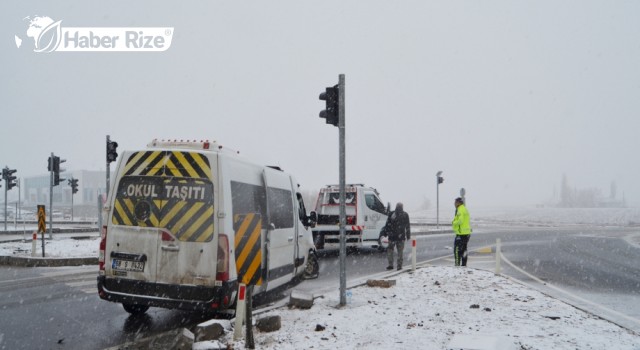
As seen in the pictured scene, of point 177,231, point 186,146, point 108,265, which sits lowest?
point 108,265

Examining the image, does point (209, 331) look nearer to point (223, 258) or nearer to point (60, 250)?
point (223, 258)

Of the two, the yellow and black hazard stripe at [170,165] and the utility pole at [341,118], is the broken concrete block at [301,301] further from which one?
the yellow and black hazard stripe at [170,165]

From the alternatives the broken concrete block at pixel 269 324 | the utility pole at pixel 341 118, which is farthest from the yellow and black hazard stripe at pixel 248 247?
the utility pole at pixel 341 118

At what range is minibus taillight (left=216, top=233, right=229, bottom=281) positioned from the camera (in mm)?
6098

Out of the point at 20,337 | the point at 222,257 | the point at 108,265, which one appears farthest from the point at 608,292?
the point at 20,337

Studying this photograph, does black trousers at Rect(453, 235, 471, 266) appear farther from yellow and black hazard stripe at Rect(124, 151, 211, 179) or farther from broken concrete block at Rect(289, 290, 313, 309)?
yellow and black hazard stripe at Rect(124, 151, 211, 179)

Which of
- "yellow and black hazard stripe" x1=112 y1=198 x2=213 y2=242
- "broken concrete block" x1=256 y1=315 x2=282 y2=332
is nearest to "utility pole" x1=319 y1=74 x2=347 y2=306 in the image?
"broken concrete block" x1=256 y1=315 x2=282 y2=332

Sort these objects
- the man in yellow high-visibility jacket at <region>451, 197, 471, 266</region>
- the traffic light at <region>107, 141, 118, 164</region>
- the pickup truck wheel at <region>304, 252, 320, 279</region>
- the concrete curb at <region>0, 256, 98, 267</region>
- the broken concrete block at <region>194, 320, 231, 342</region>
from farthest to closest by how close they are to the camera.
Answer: the traffic light at <region>107, 141, 118, 164</region> → the concrete curb at <region>0, 256, 98, 267</region> → the man in yellow high-visibility jacket at <region>451, 197, 471, 266</region> → the pickup truck wheel at <region>304, 252, 320, 279</region> → the broken concrete block at <region>194, 320, 231, 342</region>

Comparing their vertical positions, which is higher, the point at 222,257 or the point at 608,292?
the point at 222,257

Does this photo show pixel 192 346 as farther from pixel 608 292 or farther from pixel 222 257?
pixel 608 292

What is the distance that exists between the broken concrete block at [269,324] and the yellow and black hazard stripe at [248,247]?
0.49 m

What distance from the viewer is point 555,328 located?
6.50m

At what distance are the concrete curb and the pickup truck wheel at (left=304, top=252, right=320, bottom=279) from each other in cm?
710

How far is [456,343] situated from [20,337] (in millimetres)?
5197
